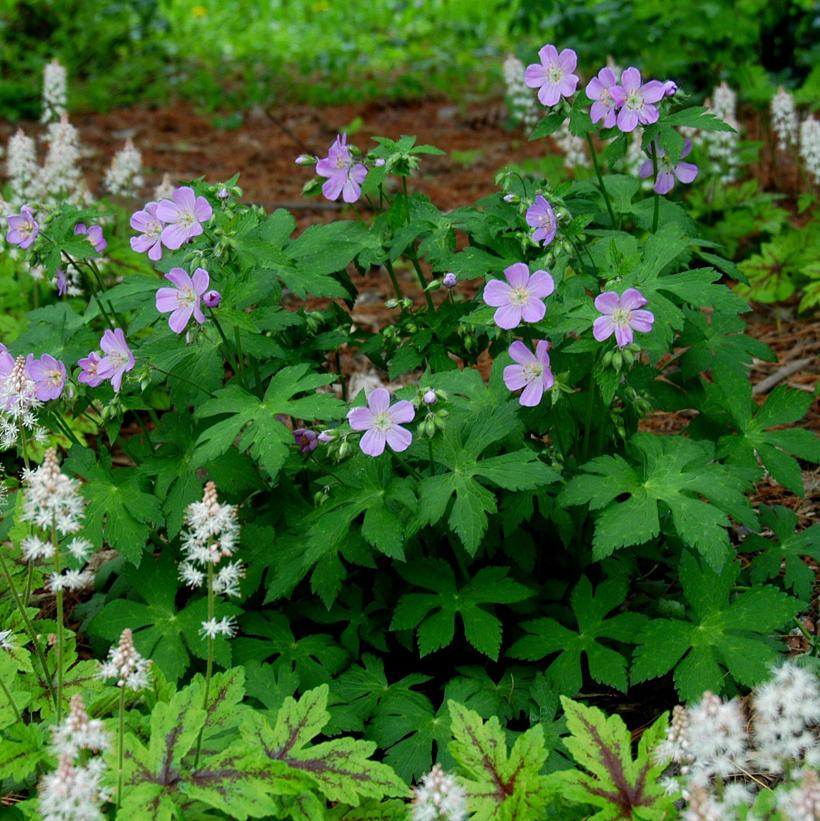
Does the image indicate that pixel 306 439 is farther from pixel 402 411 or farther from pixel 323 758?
pixel 323 758

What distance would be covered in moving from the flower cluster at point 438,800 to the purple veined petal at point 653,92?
71.1 inches

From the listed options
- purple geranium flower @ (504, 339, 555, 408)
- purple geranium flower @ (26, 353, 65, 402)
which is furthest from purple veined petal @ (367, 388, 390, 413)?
purple geranium flower @ (26, 353, 65, 402)

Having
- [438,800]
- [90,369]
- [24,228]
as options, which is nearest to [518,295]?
[90,369]

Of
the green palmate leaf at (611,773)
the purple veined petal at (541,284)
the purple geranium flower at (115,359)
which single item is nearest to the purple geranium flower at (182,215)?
the purple geranium flower at (115,359)

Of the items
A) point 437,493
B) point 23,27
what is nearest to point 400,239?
point 437,493

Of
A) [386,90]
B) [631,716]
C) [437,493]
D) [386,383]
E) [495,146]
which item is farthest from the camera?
[386,90]

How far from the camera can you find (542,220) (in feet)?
8.88

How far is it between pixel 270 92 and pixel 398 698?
766 centimetres

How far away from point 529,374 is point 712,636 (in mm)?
816

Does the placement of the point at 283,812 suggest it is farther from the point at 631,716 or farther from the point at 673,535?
the point at 673,535

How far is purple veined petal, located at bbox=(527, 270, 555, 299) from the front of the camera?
2.47m

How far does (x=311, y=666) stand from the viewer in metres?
2.75

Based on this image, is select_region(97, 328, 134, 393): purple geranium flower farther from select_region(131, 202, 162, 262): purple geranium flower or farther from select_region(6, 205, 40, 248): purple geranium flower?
select_region(6, 205, 40, 248): purple geranium flower

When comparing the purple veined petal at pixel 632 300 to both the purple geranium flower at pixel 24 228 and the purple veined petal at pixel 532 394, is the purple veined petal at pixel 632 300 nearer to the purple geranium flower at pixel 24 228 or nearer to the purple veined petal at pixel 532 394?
the purple veined petal at pixel 532 394
